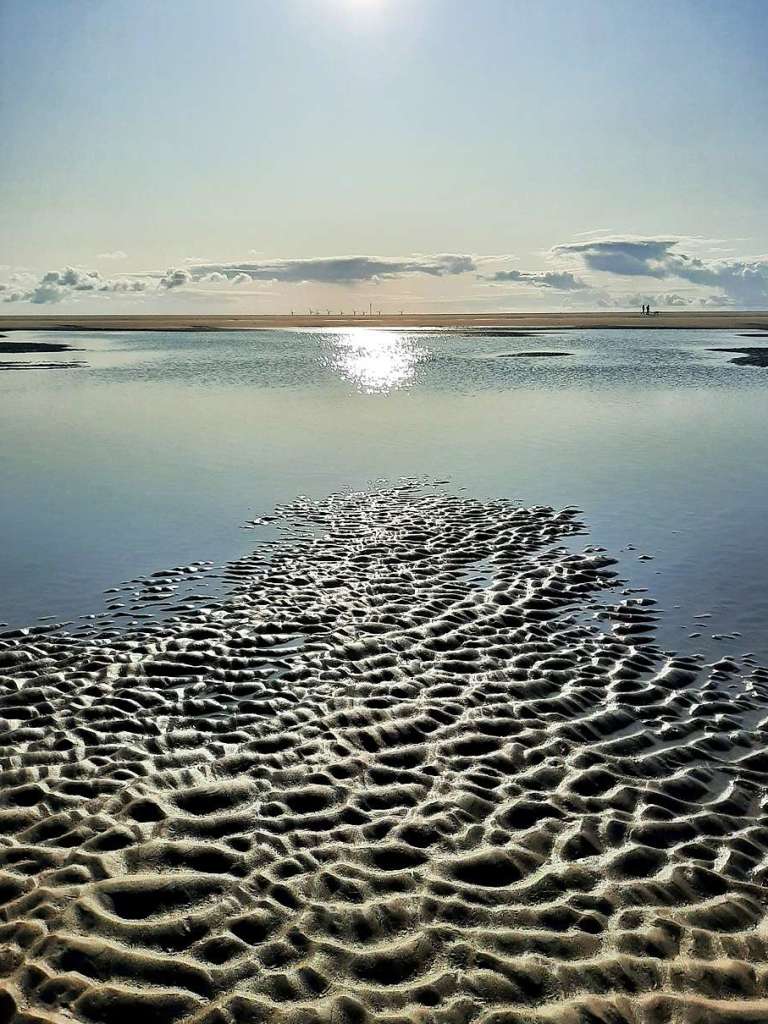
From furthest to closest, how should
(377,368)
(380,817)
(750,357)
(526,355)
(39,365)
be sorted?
1. (526,355)
2. (750,357)
3. (377,368)
4. (39,365)
5. (380,817)

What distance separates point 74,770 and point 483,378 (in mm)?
49815

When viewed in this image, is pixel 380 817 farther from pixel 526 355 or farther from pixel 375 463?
pixel 526 355

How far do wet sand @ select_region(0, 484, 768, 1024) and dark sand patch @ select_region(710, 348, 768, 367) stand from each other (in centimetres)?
5851

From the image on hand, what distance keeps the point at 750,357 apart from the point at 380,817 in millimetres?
73882

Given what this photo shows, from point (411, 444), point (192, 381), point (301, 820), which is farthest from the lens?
point (192, 381)

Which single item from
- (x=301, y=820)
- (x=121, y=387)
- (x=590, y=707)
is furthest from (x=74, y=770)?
(x=121, y=387)

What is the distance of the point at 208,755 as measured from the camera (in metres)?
9.21

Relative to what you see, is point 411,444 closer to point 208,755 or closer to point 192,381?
point 208,755

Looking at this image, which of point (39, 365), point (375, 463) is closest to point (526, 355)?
point (39, 365)

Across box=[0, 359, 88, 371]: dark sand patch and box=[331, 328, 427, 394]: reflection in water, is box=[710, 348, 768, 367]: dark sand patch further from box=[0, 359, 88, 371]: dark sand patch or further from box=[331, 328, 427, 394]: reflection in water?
box=[0, 359, 88, 371]: dark sand patch

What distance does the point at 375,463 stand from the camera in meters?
26.6

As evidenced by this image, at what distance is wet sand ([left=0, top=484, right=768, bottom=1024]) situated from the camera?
6.08 m

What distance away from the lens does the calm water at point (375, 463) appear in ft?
51.4

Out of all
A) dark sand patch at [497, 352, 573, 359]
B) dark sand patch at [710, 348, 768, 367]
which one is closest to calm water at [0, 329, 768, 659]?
dark sand patch at [710, 348, 768, 367]
